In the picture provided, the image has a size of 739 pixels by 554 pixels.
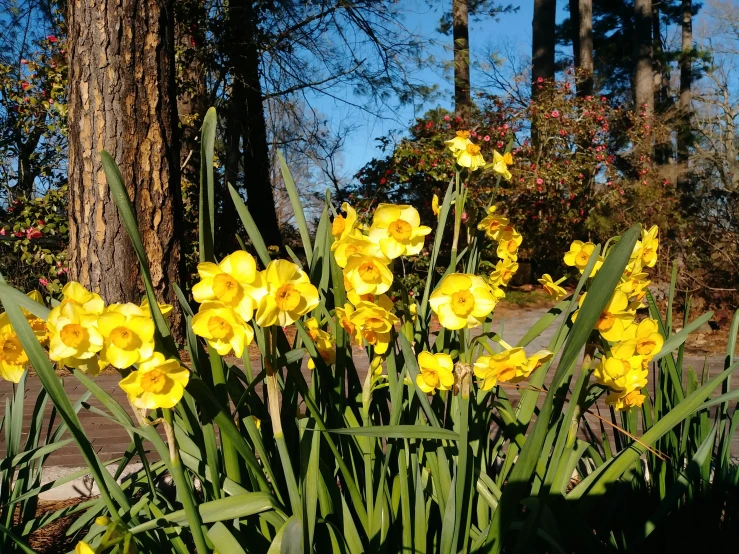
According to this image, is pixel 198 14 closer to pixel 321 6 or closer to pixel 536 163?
pixel 321 6

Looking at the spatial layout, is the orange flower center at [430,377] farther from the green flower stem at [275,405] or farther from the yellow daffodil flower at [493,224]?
the yellow daffodil flower at [493,224]

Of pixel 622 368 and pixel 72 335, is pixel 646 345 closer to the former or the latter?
pixel 622 368

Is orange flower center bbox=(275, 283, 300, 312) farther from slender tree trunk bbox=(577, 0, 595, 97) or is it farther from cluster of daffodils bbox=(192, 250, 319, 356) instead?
slender tree trunk bbox=(577, 0, 595, 97)

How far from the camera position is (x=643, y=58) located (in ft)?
45.9

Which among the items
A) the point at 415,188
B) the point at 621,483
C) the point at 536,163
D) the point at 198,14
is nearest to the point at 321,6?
the point at 198,14

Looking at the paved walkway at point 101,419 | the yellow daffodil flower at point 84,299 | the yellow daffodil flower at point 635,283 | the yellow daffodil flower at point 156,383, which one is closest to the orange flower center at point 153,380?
the yellow daffodil flower at point 156,383

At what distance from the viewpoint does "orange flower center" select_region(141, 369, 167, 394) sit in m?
0.80

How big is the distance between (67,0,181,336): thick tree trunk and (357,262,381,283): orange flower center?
10.2 feet

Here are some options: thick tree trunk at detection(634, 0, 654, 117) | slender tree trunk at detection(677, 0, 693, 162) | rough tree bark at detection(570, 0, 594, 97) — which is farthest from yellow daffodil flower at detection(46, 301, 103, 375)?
slender tree trunk at detection(677, 0, 693, 162)

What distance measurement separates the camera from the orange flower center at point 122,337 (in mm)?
796

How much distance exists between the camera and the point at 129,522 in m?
1.08

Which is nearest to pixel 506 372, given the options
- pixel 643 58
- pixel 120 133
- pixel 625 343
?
pixel 625 343

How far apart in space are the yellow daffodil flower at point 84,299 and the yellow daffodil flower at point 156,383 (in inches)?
3.8

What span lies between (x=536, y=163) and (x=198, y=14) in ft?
18.3
